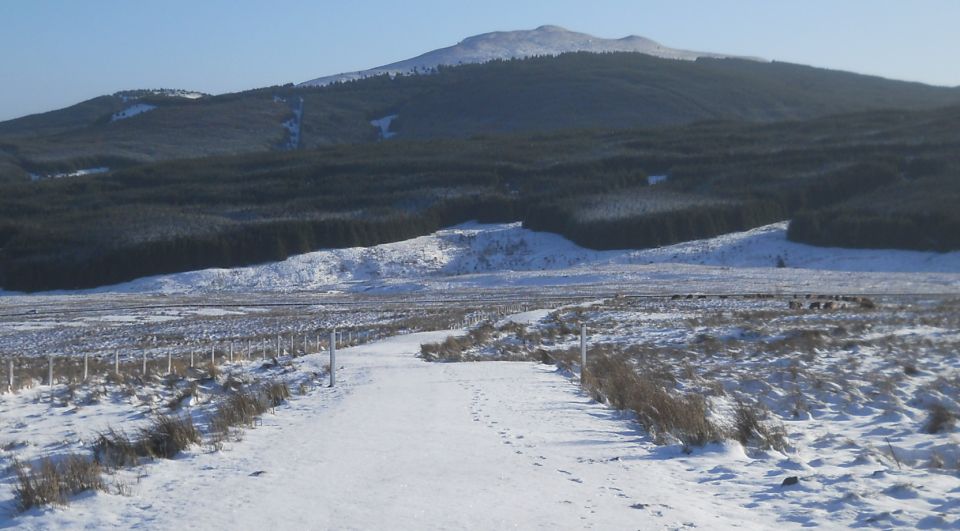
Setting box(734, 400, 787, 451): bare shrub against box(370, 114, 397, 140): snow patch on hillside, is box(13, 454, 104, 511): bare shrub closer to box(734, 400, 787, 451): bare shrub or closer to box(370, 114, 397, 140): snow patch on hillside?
box(734, 400, 787, 451): bare shrub

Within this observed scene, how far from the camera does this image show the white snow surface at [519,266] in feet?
200

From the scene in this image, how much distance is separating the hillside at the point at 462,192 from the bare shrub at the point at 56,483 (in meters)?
69.8

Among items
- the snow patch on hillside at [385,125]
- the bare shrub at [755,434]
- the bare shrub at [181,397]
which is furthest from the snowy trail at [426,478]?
the snow patch on hillside at [385,125]

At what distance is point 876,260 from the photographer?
42.3m

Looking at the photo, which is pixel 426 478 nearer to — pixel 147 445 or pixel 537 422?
pixel 147 445

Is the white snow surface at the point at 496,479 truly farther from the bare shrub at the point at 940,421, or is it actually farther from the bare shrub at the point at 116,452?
the bare shrub at the point at 940,421

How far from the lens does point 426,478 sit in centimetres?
873

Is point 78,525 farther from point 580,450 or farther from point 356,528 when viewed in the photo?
point 580,450

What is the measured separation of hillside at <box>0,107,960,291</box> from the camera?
84938 millimetres

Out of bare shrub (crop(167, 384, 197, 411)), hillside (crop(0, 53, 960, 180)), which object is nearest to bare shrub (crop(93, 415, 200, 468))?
bare shrub (crop(167, 384, 197, 411))

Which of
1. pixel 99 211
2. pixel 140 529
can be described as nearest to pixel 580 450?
pixel 140 529

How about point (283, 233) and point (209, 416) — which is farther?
point (283, 233)

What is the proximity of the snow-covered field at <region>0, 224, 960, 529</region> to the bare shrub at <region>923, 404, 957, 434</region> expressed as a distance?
0.07m

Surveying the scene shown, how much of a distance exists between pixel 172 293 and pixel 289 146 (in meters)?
94.9
